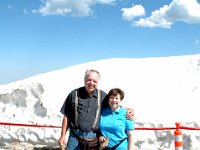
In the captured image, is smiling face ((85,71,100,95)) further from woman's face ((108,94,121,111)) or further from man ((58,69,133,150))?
woman's face ((108,94,121,111))

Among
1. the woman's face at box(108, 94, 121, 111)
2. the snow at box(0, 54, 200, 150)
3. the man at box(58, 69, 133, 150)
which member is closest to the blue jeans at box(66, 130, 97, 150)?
the man at box(58, 69, 133, 150)

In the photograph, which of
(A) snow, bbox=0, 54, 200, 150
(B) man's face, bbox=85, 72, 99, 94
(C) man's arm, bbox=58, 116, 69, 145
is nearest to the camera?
(B) man's face, bbox=85, 72, 99, 94

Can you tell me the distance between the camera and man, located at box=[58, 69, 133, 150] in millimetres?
4172

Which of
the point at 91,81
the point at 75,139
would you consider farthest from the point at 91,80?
the point at 75,139

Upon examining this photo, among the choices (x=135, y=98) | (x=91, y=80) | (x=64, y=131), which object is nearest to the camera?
(x=91, y=80)

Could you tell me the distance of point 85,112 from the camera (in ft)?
13.7

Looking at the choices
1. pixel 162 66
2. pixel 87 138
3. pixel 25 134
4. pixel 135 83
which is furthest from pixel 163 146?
pixel 87 138

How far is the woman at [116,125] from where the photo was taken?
13.8ft

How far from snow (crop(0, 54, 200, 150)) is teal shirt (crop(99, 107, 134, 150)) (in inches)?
205

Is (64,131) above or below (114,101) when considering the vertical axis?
below

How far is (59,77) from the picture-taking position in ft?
36.5

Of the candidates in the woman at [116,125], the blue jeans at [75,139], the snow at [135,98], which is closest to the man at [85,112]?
the blue jeans at [75,139]

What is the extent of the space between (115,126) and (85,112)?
0.38 metres

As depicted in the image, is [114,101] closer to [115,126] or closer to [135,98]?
[115,126]
